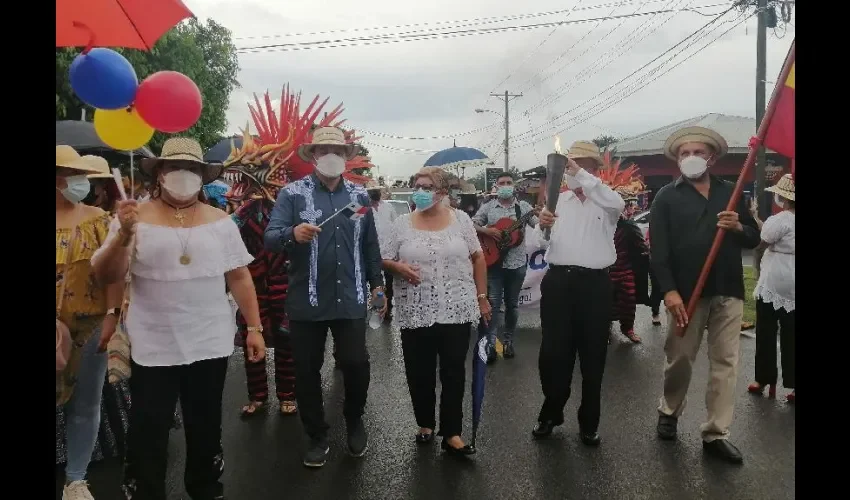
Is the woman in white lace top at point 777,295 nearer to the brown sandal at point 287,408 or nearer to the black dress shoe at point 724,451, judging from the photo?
the black dress shoe at point 724,451

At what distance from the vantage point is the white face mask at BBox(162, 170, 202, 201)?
3.08 m

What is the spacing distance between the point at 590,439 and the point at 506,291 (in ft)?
Answer: 9.45

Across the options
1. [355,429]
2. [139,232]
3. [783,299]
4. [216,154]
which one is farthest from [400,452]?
[216,154]

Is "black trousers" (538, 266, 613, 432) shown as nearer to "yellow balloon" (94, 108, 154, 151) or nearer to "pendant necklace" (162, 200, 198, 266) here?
"pendant necklace" (162, 200, 198, 266)

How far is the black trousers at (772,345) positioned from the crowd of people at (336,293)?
3.35 feet

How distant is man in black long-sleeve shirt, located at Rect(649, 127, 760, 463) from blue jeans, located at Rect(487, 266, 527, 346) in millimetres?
2661

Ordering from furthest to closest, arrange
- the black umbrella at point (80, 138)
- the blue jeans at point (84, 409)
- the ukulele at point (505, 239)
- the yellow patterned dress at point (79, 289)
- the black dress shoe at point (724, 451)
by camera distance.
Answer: the ukulele at point (505, 239), the black umbrella at point (80, 138), the black dress shoe at point (724, 451), the blue jeans at point (84, 409), the yellow patterned dress at point (79, 289)

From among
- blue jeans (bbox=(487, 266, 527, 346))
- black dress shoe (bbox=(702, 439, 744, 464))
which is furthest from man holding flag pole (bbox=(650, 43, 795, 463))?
blue jeans (bbox=(487, 266, 527, 346))

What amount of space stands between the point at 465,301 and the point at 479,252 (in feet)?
1.24

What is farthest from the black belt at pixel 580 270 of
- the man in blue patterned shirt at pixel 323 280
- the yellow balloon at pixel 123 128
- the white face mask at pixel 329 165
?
the yellow balloon at pixel 123 128

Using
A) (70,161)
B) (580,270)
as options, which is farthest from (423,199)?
(70,161)

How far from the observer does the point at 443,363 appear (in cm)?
412

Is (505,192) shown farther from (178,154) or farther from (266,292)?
(178,154)

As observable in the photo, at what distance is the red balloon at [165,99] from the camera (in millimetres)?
3012
